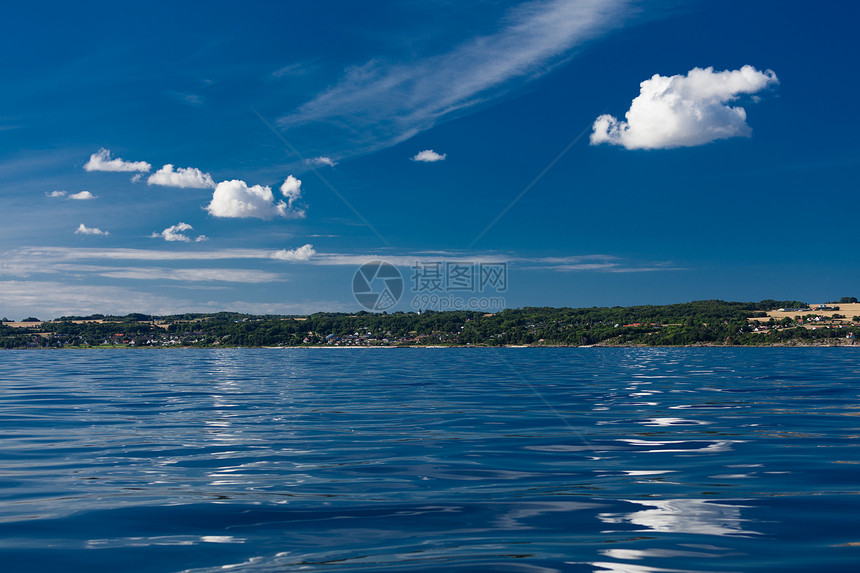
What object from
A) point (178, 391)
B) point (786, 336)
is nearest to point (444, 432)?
point (178, 391)

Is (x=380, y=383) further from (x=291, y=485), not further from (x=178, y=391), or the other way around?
(x=291, y=485)

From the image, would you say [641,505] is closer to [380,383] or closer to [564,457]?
[564,457]

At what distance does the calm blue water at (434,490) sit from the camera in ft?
26.9

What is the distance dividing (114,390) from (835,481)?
119 feet

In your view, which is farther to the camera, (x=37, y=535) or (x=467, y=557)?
(x=37, y=535)

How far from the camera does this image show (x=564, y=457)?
14969 millimetres

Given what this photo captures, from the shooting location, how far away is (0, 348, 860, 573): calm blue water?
8.20 meters

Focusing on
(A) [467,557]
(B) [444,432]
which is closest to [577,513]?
(A) [467,557]

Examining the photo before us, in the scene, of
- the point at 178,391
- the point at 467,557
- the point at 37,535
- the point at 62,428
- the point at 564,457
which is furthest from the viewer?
the point at 178,391

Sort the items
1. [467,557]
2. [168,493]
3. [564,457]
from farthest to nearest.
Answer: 1. [564,457]
2. [168,493]
3. [467,557]

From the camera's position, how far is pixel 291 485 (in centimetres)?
1220

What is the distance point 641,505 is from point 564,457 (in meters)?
4.59

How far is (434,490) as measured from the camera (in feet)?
38.4

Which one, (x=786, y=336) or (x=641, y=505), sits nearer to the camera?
(x=641, y=505)
